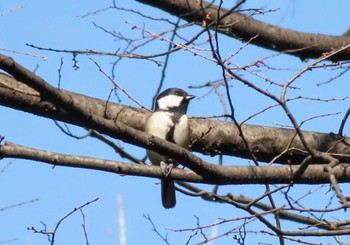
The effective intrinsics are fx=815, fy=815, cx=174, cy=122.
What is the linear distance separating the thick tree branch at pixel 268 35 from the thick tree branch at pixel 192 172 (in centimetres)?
124

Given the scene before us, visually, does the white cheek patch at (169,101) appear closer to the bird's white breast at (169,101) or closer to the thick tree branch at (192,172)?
the bird's white breast at (169,101)

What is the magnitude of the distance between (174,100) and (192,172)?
1.53 metres

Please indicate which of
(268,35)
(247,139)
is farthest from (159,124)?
(268,35)

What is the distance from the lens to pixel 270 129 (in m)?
4.70

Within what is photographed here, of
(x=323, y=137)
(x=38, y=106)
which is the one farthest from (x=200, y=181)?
(x=323, y=137)

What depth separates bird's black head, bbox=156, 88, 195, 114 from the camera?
499 centimetres

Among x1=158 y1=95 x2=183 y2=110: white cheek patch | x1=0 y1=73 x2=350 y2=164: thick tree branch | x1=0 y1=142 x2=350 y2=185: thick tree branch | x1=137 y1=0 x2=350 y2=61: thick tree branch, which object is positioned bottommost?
x1=0 y1=142 x2=350 y2=185: thick tree branch

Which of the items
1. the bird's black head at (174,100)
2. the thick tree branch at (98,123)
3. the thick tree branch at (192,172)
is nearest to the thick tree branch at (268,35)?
the bird's black head at (174,100)

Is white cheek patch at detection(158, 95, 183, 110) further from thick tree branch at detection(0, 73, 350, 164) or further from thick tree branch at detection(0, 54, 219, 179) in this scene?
thick tree branch at detection(0, 54, 219, 179)

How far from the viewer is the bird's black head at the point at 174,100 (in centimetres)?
499

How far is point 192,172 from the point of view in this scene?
363cm

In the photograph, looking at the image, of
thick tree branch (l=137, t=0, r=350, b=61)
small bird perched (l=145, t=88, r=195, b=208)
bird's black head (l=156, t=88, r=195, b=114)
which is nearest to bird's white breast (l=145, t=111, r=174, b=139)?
small bird perched (l=145, t=88, r=195, b=208)

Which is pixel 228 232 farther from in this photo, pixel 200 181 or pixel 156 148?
pixel 156 148

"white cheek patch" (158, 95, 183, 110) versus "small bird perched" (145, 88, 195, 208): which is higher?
"white cheek patch" (158, 95, 183, 110)
